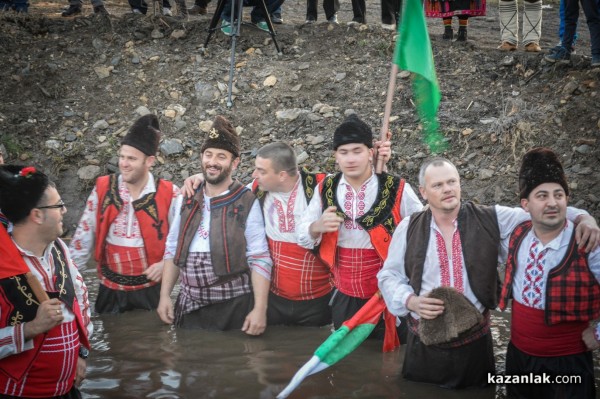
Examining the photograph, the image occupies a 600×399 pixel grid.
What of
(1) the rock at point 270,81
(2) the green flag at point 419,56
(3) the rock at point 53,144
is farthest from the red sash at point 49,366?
(1) the rock at point 270,81

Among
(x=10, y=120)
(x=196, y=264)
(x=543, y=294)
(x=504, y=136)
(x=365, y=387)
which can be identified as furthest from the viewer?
(x=10, y=120)

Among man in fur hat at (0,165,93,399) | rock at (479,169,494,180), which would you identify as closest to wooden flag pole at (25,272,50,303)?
man in fur hat at (0,165,93,399)

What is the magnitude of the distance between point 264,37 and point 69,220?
13.6ft

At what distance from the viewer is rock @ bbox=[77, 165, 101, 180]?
9461mm

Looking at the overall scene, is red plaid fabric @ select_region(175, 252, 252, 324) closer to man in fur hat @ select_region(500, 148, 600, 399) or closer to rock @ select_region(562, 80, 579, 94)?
man in fur hat @ select_region(500, 148, 600, 399)

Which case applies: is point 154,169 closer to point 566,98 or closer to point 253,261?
point 253,261

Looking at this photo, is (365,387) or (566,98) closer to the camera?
(365,387)

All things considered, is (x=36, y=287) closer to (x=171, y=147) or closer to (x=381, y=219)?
(x=381, y=219)

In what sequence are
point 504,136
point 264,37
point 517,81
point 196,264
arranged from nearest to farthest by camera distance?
1. point 196,264
2. point 504,136
3. point 517,81
4. point 264,37

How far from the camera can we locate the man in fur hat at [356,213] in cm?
531

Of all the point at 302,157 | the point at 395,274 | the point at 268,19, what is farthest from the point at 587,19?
the point at 395,274

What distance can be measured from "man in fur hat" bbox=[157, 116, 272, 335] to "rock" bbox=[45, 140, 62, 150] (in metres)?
4.71

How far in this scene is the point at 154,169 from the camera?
9516 millimetres

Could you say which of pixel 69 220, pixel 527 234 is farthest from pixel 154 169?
pixel 527 234
